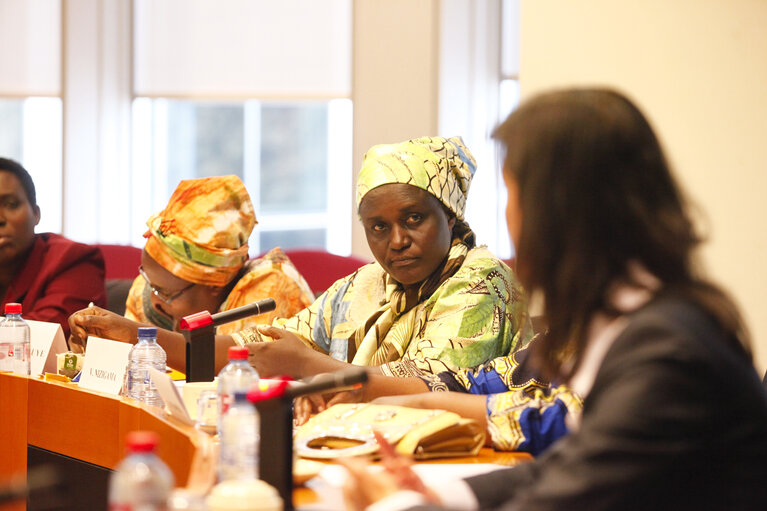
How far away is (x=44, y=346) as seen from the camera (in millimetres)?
2416

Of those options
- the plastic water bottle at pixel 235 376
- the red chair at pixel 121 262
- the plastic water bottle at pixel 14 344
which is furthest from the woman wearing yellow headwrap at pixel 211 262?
the plastic water bottle at pixel 235 376

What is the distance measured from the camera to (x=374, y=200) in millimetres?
2352

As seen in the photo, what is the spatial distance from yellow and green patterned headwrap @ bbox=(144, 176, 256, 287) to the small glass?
1265 mm

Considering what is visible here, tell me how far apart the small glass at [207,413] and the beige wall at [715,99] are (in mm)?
1284

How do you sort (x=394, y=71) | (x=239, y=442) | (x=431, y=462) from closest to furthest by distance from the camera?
(x=239, y=442), (x=431, y=462), (x=394, y=71)

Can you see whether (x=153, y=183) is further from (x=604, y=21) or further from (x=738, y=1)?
(x=738, y=1)

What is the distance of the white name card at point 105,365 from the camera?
6.59ft

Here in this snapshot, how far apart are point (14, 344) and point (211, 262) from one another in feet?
2.38

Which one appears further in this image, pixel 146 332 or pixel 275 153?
pixel 275 153

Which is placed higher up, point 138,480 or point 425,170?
point 425,170

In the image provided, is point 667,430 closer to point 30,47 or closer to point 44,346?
point 44,346

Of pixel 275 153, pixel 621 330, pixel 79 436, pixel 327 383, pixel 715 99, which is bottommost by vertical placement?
pixel 79 436

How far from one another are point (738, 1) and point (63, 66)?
3.78m

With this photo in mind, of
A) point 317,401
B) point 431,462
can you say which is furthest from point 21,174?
point 431,462
